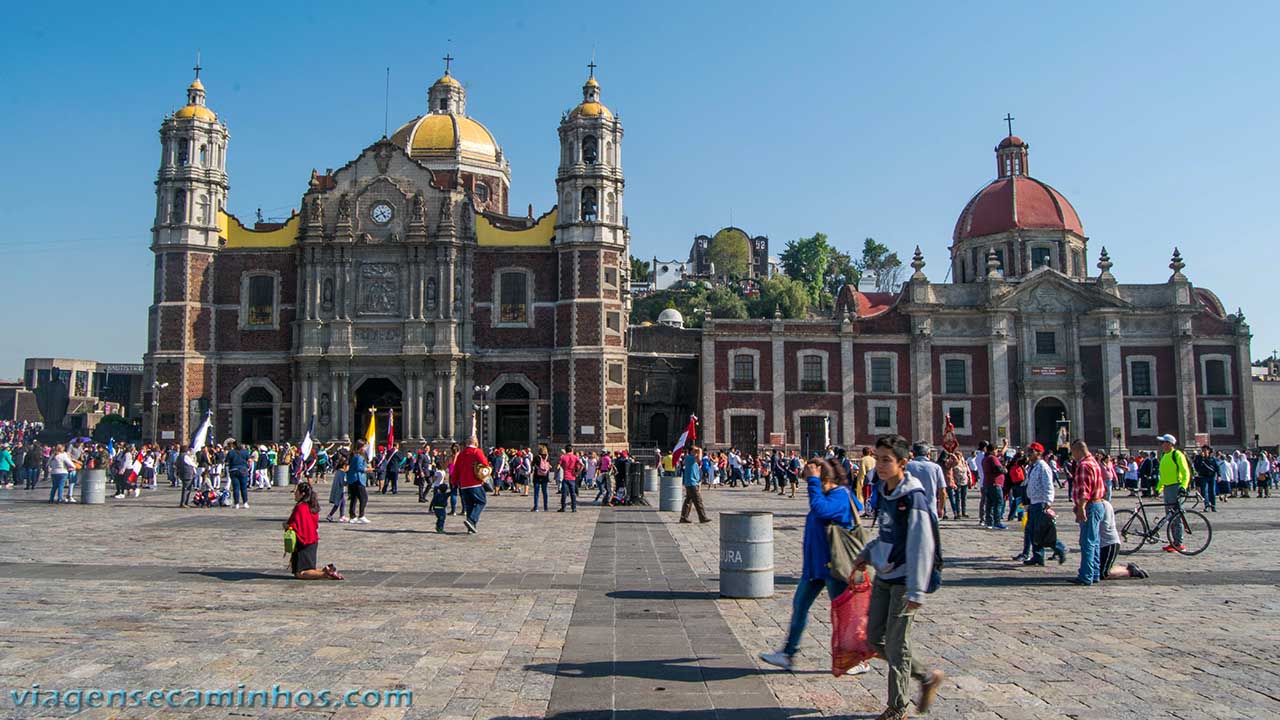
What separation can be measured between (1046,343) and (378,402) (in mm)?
33341

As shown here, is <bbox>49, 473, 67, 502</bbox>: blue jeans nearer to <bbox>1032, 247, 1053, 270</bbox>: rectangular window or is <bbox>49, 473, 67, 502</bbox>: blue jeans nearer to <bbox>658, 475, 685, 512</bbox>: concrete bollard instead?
<bbox>658, 475, 685, 512</bbox>: concrete bollard

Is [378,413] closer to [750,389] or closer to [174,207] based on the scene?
[174,207]

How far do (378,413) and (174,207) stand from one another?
13558mm

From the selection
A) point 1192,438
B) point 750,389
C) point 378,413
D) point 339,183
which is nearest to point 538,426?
point 378,413

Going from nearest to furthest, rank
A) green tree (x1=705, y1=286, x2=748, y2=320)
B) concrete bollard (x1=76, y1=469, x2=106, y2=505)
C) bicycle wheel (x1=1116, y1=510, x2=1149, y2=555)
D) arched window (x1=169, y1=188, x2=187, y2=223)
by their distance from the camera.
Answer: bicycle wheel (x1=1116, y1=510, x2=1149, y2=555) < concrete bollard (x1=76, y1=469, x2=106, y2=505) < arched window (x1=169, y1=188, x2=187, y2=223) < green tree (x1=705, y1=286, x2=748, y2=320)

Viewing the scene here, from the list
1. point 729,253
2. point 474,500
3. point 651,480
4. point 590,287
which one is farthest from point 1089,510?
point 729,253

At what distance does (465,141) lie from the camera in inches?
2119

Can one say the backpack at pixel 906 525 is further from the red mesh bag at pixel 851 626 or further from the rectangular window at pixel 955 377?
the rectangular window at pixel 955 377

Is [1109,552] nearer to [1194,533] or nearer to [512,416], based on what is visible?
[1194,533]

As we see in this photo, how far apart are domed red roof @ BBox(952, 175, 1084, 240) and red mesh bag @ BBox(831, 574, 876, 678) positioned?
5151 cm

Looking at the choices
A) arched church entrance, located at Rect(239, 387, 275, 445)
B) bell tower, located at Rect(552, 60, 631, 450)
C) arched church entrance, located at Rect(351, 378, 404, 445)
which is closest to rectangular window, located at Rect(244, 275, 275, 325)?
arched church entrance, located at Rect(239, 387, 275, 445)

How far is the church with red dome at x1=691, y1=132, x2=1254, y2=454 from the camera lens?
1828 inches

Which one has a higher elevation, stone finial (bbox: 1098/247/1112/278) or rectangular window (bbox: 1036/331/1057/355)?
stone finial (bbox: 1098/247/1112/278)

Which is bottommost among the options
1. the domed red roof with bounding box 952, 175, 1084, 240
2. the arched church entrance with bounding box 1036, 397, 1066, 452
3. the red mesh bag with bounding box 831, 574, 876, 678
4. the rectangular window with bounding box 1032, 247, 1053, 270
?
the red mesh bag with bounding box 831, 574, 876, 678
